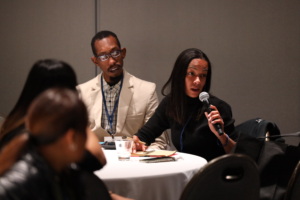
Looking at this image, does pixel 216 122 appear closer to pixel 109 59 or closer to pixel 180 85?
pixel 180 85

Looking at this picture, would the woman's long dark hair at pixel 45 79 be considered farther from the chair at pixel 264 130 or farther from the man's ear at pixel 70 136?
the chair at pixel 264 130

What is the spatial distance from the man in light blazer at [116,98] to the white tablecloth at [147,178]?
59.1 inches

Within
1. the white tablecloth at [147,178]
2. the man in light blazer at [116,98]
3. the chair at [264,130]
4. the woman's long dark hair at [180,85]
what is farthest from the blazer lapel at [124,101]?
the white tablecloth at [147,178]

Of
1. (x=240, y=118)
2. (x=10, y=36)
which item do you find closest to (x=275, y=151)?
(x=240, y=118)

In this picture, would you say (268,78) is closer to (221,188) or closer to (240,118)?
(240,118)

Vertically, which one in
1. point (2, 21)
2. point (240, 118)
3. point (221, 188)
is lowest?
point (240, 118)

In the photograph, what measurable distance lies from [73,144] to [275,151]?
1726 millimetres

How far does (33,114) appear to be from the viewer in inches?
38.6

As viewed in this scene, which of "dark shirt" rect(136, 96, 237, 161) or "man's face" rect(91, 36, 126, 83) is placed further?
"man's face" rect(91, 36, 126, 83)

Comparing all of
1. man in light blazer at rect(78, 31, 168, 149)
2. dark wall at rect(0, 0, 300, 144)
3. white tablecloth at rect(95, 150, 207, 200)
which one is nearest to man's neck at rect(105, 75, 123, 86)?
man in light blazer at rect(78, 31, 168, 149)

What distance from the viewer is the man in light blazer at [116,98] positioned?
3.97m

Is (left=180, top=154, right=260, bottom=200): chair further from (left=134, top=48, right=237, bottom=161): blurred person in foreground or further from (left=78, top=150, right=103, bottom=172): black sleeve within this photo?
(left=134, top=48, right=237, bottom=161): blurred person in foreground

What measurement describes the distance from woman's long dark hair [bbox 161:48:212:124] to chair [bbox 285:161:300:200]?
4.03 feet

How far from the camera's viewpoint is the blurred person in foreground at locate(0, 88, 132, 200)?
38.0 inches
